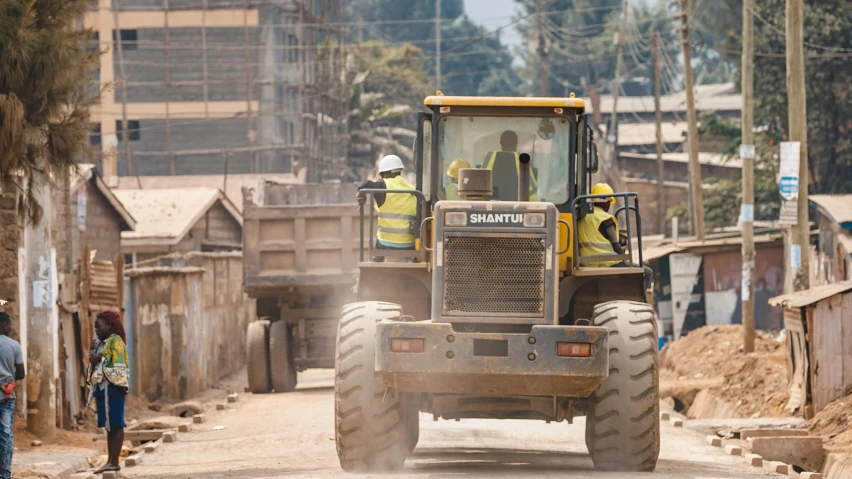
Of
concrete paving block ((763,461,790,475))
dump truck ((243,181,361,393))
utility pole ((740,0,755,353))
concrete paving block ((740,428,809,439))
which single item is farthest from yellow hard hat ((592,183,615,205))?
utility pole ((740,0,755,353))

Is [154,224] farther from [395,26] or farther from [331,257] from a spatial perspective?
[395,26]

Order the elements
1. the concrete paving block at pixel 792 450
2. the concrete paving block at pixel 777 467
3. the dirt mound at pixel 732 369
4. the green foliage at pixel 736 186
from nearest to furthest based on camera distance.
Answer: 1. the concrete paving block at pixel 777 467
2. the concrete paving block at pixel 792 450
3. the dirt mound at pixel 732 369
4. the green foliage at pixel 736 186

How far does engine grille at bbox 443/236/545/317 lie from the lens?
1095 cm

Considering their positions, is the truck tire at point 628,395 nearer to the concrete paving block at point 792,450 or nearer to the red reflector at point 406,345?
the red reflector at point 406,345

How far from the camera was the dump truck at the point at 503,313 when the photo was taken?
1070 centimetres

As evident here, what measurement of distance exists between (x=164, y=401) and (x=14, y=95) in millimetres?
10406

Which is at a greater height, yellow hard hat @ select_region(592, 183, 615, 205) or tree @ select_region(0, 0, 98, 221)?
tree @ select_region(0, 0, 98, 221)

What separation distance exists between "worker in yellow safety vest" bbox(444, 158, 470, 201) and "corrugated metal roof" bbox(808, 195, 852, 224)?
626 inches

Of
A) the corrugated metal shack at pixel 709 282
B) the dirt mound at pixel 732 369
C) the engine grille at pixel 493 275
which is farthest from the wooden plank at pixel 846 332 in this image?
the corrugated metal shack at pixel 709 282

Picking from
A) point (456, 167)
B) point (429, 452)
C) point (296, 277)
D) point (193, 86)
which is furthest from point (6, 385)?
point (193, 86)

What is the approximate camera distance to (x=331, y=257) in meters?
21.5

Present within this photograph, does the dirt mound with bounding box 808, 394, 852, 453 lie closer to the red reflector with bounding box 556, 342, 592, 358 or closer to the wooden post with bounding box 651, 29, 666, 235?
the red reflector with bounding box 556, 342, 592, 358

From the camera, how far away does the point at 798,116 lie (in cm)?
2233

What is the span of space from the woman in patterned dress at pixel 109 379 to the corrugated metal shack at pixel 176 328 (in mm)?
8575
